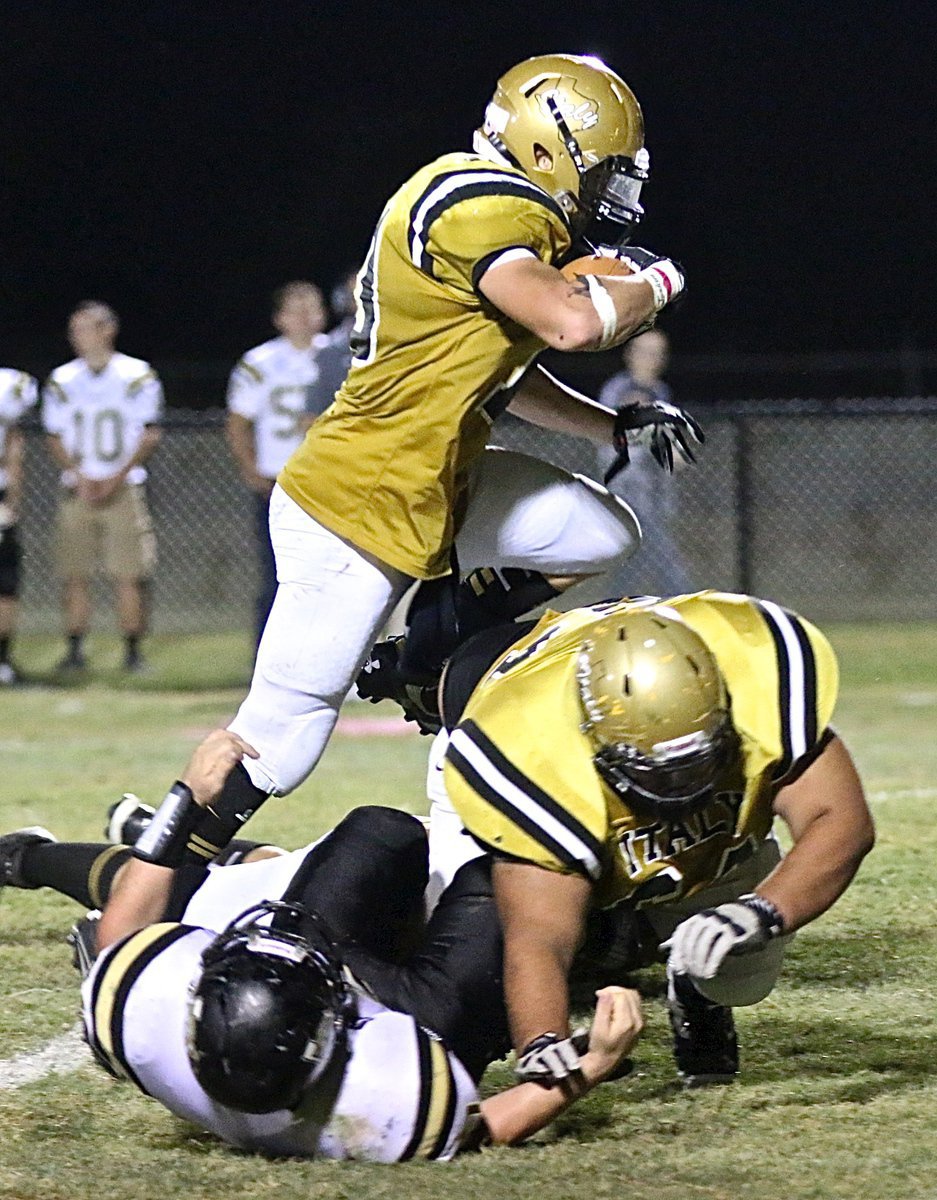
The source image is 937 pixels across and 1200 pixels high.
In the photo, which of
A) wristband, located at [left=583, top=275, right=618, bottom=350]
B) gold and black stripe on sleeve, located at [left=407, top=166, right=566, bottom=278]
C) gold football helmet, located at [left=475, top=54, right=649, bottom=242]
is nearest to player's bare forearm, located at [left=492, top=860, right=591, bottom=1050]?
wristband, located at [left=583, top=275, right=618, bottom=350]

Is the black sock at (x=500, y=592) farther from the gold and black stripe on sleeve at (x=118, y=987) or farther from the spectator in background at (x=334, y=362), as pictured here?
the spectator in background at (x=334, y=362)

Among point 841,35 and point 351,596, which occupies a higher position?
point 841,35

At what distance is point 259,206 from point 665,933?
12278 mm

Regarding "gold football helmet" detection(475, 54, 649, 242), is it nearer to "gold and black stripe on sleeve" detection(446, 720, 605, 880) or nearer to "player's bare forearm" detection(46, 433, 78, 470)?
"gold and black stripe on sleeve" detection(446, 720, 605, 880)

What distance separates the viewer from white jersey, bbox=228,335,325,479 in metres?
8.98

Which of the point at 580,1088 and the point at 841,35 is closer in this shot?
the point at 580,1088

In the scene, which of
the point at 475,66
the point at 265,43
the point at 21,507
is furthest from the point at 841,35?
the point at 21,507

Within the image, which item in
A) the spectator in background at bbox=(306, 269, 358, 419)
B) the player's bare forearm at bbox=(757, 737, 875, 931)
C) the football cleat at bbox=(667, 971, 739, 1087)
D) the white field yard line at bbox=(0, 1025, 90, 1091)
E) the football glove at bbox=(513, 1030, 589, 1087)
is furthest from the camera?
the spectator in background at bbox=(306, 269, 358, 419)

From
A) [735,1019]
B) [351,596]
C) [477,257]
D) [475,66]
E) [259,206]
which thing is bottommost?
[735,1019]

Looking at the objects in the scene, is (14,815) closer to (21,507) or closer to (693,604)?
(693,604)

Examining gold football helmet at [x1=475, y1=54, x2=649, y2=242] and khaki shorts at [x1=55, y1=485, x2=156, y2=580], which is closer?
gold football helmet at [x1=475, y1=54, x2=649, y2=242]

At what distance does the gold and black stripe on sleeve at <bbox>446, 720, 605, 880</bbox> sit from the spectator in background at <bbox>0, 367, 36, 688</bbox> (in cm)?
681

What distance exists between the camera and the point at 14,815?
5.54m

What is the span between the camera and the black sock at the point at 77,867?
11.7 ft
